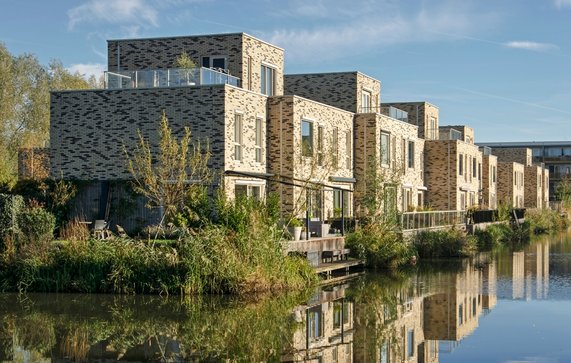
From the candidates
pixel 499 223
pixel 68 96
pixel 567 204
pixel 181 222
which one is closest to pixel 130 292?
pixel 181 222

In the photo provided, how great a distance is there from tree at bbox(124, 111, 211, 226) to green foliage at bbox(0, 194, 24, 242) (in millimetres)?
3704

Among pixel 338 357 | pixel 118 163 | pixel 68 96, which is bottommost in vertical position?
pixel 338 357

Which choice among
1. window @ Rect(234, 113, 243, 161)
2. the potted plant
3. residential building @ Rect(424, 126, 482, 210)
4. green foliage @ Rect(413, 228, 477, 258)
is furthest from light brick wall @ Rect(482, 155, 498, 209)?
the potted plant

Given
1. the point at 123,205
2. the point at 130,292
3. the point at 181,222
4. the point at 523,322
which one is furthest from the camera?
the point at 123,205

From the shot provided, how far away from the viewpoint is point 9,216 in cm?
2470

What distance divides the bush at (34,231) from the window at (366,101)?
2590 centimetres

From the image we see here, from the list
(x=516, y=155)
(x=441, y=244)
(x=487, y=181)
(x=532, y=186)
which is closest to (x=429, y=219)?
(x=441, y=244)

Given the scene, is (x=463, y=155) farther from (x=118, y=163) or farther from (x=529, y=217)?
(x=118, y=163)

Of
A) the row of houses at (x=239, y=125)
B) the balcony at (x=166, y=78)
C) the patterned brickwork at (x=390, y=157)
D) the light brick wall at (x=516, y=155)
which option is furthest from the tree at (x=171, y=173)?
the light brick wall at (x=516, y=155)

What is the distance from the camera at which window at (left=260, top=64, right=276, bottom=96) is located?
127 ft

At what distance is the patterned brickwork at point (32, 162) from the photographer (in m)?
40.7

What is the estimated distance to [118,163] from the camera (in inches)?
1305

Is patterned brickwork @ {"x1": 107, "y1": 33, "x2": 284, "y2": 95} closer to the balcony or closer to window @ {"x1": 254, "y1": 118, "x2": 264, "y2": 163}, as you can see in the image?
window @ {"x1": 254, "y1": 118, "x2": 264, "y2": 163}

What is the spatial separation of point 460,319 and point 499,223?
35.9 m
